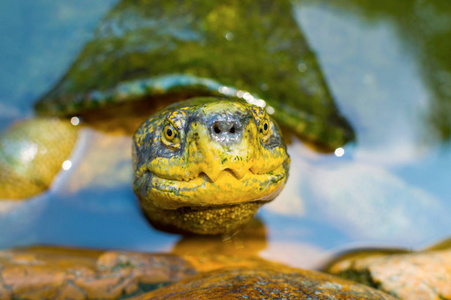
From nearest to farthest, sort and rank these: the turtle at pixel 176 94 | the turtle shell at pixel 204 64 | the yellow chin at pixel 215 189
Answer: the yellow chin at pixel 215 189
the turtle at pixel 176 94
the turtle shell at pixel 204 64

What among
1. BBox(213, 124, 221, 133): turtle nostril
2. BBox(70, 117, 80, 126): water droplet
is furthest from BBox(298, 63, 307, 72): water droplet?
BBox(70, 117, 80, 126): water droplet

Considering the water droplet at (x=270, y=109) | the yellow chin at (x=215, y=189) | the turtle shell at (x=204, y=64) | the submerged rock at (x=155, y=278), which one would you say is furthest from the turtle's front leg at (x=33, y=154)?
the water droplet at (x=270, y=109)

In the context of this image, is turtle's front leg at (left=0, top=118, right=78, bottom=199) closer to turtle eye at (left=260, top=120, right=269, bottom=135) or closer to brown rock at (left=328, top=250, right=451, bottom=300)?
turtle eye at (left=260, top=120, right=269, bottom=135)

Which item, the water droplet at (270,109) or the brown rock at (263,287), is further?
the water droplet at (270,109)

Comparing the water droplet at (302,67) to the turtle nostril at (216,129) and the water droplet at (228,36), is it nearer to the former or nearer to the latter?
the water droplet at (228,36)

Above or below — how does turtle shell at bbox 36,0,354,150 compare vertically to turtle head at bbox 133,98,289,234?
above

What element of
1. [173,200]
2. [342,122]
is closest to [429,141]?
[342,122]

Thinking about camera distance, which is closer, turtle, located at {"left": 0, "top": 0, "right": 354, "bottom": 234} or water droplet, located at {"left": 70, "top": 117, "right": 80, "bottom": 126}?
turtle, located at {"left": 0, "top": 0, "right": 354, "bottom": 234}
